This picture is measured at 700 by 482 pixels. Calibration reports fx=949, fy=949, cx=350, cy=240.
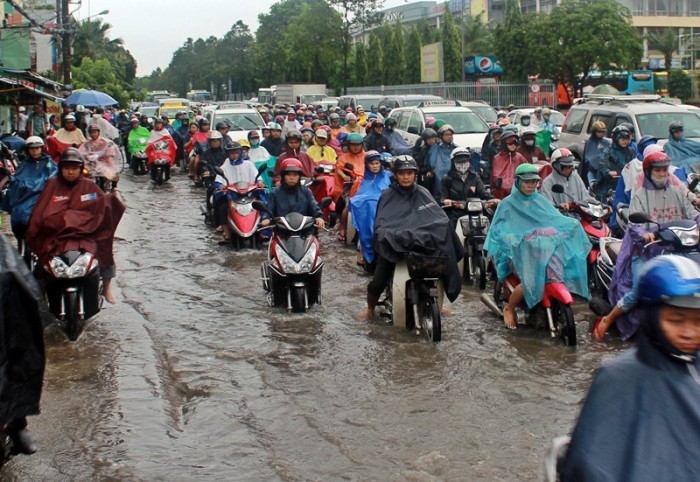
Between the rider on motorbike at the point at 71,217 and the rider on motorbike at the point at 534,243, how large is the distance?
359 cm

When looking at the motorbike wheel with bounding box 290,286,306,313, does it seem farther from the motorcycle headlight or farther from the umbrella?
the umbrella

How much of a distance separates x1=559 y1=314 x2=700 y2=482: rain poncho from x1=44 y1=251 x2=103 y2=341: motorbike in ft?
21.1

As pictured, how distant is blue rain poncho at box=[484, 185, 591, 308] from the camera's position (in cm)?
834

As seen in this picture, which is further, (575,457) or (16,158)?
(16,158)

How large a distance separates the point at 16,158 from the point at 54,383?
935cm

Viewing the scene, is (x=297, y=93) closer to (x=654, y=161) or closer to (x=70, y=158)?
(x=70, y=158)

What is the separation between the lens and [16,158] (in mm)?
15867

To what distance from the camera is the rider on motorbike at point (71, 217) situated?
28.3 ft

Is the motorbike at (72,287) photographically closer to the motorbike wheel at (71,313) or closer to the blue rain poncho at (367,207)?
the motorbike wheel at (71,313)

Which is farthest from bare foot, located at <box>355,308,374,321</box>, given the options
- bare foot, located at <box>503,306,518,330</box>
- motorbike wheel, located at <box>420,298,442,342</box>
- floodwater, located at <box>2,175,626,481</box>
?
bare foot, located at <box>503,306,518,330</box>

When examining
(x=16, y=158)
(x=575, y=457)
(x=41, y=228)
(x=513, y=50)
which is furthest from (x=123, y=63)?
(x=575, y=457)

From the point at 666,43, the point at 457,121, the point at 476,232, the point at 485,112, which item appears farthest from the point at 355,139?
the point at 666,43

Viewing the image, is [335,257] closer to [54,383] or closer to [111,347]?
[111,347]

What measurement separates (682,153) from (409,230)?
22.8 ft
